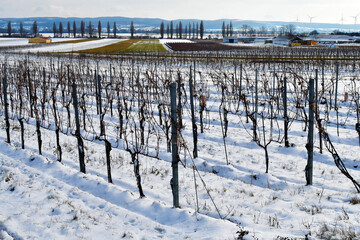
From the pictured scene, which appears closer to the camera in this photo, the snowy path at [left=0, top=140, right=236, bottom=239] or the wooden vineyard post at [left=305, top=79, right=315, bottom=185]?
the snowy path at [left=0, top=140, right=236, bottom=239]

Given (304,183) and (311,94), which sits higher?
(311,94)

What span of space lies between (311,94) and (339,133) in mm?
4292

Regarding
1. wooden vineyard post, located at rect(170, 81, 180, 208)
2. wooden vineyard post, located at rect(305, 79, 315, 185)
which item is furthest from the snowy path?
wooden vineyard post, located at rect(305, 79, 315, 185)

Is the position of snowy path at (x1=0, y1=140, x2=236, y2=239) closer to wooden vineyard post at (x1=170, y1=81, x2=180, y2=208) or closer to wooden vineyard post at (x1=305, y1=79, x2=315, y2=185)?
wooden vineyard post at (x1=170, y1=81, x2=180, y2=208)

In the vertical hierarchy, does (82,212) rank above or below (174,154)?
below

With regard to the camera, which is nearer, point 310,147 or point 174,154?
point 174,154

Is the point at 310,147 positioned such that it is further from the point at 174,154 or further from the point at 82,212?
the point at 82,212

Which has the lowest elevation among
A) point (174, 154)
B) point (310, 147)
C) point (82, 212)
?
point (82, 212)

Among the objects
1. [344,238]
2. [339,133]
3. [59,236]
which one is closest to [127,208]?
[59,236]

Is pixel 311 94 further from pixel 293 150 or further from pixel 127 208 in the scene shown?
pixel 127 208

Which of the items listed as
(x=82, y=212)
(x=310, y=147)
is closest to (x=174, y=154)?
(x=82, y=212)

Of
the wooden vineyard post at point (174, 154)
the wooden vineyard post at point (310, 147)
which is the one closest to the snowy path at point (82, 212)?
the wooden vineyard post at point (174, 154)

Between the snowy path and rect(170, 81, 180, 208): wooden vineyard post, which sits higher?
rect(170, 81, 180, 208): wooden vineyard post

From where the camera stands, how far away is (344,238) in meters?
4.06
